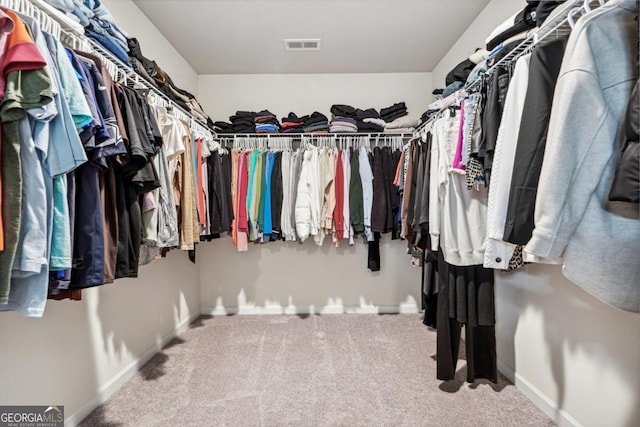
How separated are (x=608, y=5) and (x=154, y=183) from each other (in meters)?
1.62

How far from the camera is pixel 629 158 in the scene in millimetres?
628

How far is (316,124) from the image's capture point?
292cm

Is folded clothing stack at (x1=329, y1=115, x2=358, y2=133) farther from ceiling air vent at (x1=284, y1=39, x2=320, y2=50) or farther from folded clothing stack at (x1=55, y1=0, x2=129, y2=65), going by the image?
folded clothing stack at (x1=55, y1=0, x2=129, y2=65)

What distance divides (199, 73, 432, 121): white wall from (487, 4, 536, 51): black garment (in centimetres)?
184

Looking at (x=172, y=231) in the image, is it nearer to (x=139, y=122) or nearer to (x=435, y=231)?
(x=139, y=122)

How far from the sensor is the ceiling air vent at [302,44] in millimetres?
2557

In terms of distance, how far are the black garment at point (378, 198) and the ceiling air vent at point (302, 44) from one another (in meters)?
1.11

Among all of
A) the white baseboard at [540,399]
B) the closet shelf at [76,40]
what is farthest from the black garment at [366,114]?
the white baseboard at [540,399]

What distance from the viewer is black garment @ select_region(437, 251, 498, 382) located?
5.24 feet

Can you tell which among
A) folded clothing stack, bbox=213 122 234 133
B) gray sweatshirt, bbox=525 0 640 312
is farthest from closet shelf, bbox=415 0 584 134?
folded clothing stack, bbox=213 122 234 133

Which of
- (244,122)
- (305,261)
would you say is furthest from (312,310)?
(244,122)

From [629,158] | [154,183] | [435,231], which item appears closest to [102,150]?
[154,183]

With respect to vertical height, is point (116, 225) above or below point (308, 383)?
above
